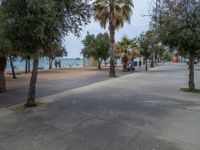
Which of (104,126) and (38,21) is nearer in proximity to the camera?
(104,126)

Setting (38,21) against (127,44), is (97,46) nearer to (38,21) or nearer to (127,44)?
(127,44)

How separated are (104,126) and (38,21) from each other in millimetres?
4211

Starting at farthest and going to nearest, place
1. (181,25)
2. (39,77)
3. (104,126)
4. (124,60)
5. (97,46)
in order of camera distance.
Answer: (97,46) → (124,60) → (39,77) → (181,25) → (104,126)

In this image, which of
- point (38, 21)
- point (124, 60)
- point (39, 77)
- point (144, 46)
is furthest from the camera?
point (144, 46)

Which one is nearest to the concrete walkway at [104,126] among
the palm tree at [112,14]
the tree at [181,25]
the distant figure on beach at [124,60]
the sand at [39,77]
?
the tree at [181,25]

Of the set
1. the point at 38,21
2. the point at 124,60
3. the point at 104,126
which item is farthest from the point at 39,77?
the point at 104,126

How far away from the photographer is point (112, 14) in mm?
26984

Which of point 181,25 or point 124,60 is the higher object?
point 181,25

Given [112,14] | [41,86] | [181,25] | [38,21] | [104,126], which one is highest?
[112,14]

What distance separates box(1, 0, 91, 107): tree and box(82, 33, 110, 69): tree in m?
31.6

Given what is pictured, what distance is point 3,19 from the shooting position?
33.4 ft

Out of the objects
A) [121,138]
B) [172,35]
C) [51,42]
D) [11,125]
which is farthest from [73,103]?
[172,35]

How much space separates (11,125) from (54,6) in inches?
162

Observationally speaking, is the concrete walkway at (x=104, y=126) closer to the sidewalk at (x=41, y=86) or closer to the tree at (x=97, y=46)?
the sidewalk at (x=41, y=86)
